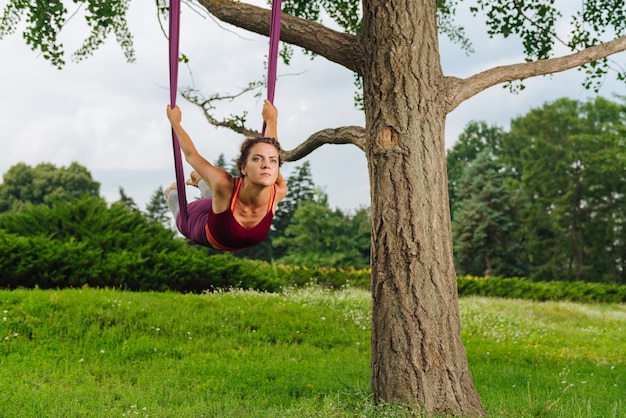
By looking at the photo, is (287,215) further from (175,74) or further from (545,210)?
(175,74)

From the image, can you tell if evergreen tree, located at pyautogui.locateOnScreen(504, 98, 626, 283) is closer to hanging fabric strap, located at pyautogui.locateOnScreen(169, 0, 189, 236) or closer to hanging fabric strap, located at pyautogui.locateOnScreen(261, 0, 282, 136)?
hanging fabric strap, located at pyautogui.locateOnScreen(261, 0, 282, 136)

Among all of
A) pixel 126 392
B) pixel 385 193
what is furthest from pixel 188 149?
pixel 126 392

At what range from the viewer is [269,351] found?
27.7 ft

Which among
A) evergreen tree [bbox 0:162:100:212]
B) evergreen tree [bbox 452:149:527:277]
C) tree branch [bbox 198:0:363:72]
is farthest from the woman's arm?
evergreen tree [bbox 0:162:100:212]

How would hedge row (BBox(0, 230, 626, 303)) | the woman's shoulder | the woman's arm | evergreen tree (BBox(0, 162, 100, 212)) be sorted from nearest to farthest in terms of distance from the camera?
the woman's shoulder → the woman's arm → hedge row (BBox(0, 230, 626, 303)) → evergreen tree (BBox(0, 162, 100, 212))

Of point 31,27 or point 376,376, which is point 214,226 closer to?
point 376,376

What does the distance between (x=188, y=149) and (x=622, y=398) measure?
17.0ft

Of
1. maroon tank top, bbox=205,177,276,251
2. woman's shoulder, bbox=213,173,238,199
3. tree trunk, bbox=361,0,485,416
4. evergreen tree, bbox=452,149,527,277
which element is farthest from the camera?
evergreen tree, bbox=452,149,527,277

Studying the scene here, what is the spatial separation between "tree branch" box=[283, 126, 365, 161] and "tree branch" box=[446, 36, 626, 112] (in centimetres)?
94

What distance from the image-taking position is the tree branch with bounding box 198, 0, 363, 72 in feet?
19.7

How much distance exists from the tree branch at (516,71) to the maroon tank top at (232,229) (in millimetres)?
2019

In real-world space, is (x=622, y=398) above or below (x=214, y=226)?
below

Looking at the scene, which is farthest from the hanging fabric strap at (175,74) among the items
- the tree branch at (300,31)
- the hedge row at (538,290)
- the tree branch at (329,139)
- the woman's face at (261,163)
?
the hedge row at (538,290)

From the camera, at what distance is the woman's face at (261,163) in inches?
179
